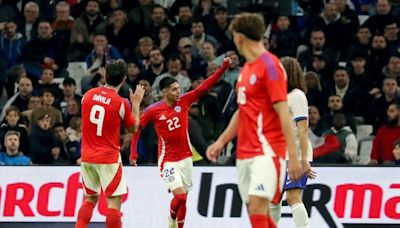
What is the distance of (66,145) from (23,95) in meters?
1.53

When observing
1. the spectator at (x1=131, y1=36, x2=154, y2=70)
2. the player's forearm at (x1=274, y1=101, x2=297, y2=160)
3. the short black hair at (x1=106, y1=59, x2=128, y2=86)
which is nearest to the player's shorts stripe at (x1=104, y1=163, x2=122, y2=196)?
the short black hair at (x1=106, y1=59, x2=128, y2=86)

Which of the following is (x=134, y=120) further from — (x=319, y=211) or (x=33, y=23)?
(x=33, y=23)

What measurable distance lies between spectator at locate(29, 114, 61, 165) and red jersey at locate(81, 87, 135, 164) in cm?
467


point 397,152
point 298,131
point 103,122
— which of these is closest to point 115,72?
point 103,122

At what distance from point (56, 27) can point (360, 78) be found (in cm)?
528

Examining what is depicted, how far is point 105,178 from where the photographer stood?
13641 millimetres

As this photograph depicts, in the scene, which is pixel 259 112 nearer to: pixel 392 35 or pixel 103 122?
pixel 103 122

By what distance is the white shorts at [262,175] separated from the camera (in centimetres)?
1043

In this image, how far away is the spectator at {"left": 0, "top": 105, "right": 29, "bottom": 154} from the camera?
60.1 ft

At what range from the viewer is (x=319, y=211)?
16438 millimetres

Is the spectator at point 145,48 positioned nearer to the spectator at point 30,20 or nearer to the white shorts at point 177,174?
the spectator at point 30,20

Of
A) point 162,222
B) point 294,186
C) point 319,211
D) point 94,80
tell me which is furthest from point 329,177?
point 94,80

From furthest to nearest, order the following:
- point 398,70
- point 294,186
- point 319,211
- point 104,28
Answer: point 104,28, point 398,70, point 319,211, point 294,186

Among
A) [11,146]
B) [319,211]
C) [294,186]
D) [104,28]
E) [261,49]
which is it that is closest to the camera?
[261,49]
